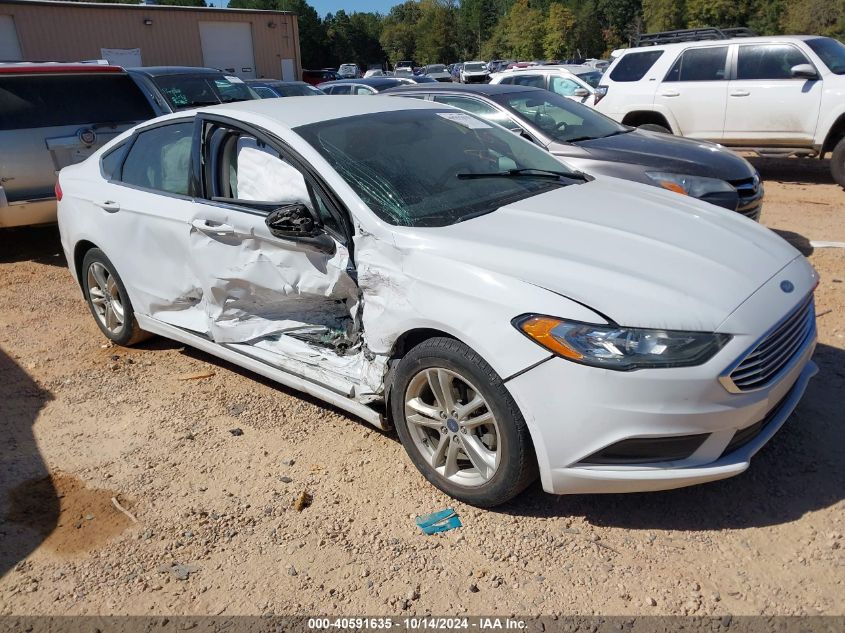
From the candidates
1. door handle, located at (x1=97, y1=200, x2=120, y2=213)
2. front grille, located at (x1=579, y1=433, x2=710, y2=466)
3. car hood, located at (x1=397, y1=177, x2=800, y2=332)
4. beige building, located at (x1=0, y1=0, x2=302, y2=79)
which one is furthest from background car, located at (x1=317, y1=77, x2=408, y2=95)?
beige building, located at (x1=0, y1=0, x2=302, y2=79)

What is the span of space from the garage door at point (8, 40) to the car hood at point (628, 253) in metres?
29.1

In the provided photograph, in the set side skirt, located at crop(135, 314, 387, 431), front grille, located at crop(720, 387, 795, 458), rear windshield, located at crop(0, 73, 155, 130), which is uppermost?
rear windshield, located at crop(0, 73, 155, 130)

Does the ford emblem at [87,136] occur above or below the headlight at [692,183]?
above

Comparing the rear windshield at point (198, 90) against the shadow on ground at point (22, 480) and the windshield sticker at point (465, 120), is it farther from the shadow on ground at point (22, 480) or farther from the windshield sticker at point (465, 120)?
the windshield sticker at point (465, 120)

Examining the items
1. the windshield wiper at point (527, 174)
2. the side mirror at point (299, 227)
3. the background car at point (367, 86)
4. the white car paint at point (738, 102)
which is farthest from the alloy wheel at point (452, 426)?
the background car at point (367, 86)

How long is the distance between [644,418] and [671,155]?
14.6 ft

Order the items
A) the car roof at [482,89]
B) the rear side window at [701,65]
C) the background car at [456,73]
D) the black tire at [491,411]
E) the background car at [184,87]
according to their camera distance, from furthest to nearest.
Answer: the background car at [456,73] < the rear side window at [701,65] < the background car at [184,87] < the car roof at [482,89] < the black tire at [491,411]

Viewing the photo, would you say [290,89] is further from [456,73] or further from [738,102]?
[456,73]

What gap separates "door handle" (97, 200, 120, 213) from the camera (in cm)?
446

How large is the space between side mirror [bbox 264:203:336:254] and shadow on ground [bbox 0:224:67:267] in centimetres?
489

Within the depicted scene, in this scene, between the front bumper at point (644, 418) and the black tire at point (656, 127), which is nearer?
the front bumper at point (644, 418)

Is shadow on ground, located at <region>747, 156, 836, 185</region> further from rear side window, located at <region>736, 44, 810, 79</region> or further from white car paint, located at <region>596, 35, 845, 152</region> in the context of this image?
rear side window, located at <region>736, 44, 810, 79</region>

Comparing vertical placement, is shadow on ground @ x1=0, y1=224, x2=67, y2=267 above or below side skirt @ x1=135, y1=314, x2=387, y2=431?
below

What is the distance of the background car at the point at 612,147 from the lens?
6.06 metres
